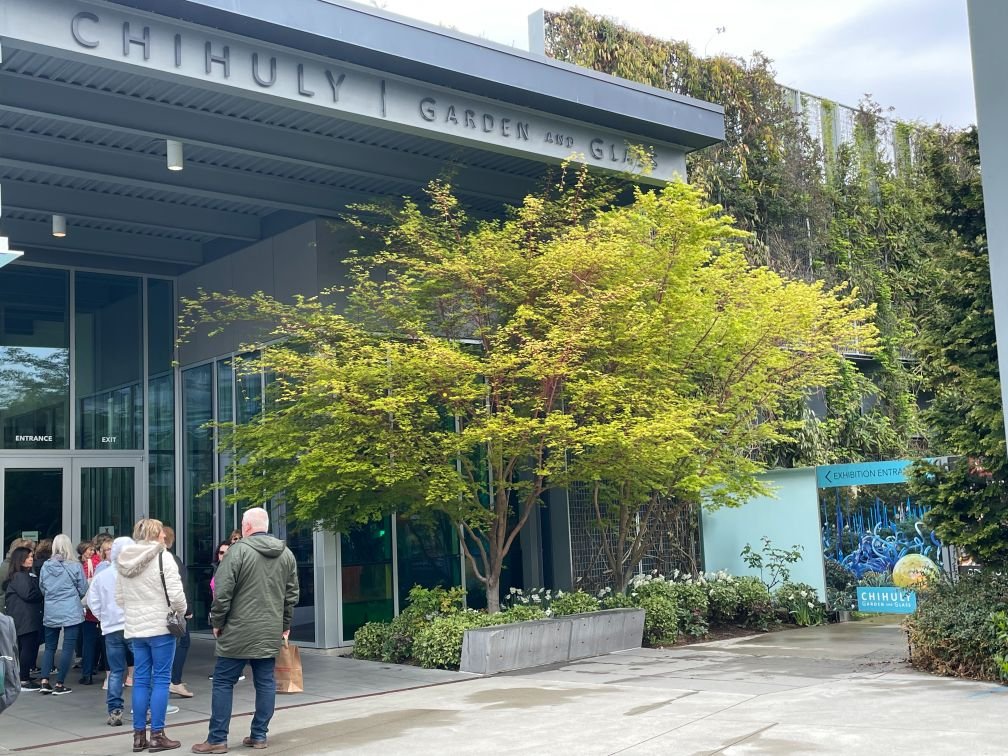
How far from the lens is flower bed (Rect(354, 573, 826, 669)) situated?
12.8m

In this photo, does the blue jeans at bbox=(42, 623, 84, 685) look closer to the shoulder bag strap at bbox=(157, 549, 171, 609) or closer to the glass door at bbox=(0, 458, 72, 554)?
the shoulder bag strap at bbox=(157, 549, 171, 609)

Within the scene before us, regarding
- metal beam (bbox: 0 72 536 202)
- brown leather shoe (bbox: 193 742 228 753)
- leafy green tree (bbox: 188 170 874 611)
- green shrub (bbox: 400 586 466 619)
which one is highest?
metal beam (bbox: 0 72 536 202)

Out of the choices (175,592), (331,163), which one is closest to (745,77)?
(331,163)

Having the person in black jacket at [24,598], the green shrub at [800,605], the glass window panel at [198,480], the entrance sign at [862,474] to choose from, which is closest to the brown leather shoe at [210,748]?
the person in black jacket at [24,598]

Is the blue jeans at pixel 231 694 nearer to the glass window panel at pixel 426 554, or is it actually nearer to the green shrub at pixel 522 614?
the green shrub at pixel 522 614

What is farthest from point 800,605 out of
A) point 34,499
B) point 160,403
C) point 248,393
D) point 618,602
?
point 34,499

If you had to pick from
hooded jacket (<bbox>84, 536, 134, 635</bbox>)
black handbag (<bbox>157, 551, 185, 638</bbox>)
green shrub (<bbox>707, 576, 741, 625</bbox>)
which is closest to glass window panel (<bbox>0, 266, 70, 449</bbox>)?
hooded jacket (<bbox>84, 536, 134, 635</bbox>)

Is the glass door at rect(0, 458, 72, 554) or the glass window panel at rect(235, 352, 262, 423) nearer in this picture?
the glass window panel at rect(235, 352, 262, 423)

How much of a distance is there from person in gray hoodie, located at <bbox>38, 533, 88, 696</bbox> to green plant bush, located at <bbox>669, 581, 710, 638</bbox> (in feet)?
25.8

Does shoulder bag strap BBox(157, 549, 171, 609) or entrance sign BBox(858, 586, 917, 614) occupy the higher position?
shoulder bag strap BBox(157, 549, 171, 609)

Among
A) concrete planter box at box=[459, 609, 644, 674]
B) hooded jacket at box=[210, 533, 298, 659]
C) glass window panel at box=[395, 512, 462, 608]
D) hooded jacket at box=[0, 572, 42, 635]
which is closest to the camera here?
hooded jacket at box=[210, 533, 298, 659]

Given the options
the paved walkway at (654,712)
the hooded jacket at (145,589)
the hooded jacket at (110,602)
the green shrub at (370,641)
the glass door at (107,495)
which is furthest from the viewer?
the glass door at (107,495)

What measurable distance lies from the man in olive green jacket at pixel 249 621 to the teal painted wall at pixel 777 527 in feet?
33.5

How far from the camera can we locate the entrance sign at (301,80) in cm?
1009
